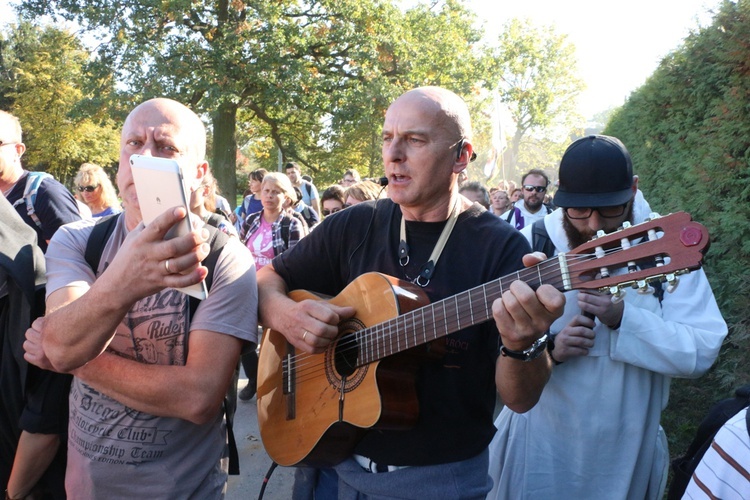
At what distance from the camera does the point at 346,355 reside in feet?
7.07

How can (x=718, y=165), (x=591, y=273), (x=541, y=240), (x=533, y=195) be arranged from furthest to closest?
(x=533, y=195), (x=718, y=165), (x=541, y=240), (x=591, y=273)

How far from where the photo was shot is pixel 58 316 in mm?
1643

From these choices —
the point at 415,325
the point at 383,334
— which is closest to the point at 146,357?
the point at 383,334

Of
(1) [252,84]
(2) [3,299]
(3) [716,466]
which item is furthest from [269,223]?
(1) [252,84]

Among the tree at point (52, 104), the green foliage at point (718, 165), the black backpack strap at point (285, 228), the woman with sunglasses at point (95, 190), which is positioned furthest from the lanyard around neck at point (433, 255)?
the tree at point (52, 104)

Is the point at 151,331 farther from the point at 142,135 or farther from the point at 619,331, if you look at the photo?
the point at 619,331

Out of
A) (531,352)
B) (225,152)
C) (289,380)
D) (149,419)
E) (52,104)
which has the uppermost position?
(52,104)

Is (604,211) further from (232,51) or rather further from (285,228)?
(232,51)

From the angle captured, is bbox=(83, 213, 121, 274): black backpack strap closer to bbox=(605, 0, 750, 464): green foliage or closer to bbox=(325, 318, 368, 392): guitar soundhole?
bbox=(325, 318, 368, 392): guitar soundhole

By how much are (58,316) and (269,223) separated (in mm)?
4483

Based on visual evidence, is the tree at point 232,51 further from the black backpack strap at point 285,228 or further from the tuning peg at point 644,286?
the tuning peg at point 644,286

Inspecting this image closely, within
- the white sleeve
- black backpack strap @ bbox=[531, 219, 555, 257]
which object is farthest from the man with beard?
the white sleeve

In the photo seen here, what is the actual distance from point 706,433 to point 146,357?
5.88 feet

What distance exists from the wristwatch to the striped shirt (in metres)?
0.50
